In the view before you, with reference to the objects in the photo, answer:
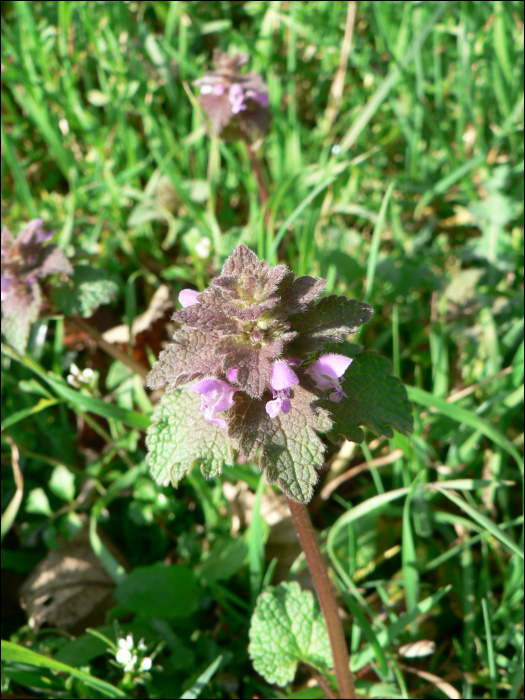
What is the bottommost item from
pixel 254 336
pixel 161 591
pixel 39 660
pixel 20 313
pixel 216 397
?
pixel 161 591

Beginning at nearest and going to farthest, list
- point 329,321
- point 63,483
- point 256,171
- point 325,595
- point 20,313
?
point 329,321 < point 325,595 < point 20,313 < point 63,483 < point 256,171

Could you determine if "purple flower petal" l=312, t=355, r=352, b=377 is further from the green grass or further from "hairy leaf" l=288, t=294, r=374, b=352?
the green grass

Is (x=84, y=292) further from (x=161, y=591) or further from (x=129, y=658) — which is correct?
(x=129, y=658)

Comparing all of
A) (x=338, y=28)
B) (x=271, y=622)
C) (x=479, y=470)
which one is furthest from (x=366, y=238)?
(x=271, y=622)

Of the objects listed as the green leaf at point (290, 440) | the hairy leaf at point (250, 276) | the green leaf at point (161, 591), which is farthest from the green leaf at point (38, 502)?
the hairy leaf at point (250, 276)

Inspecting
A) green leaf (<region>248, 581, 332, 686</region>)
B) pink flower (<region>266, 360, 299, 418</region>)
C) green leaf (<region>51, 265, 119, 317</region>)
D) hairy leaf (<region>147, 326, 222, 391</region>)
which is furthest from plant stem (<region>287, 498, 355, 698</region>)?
green leaf (<region>51, 265, 119, 317</region>)

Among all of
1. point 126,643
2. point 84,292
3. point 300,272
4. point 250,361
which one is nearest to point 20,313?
point 84,292

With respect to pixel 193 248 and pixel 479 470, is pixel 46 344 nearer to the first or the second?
pixel 193 248
